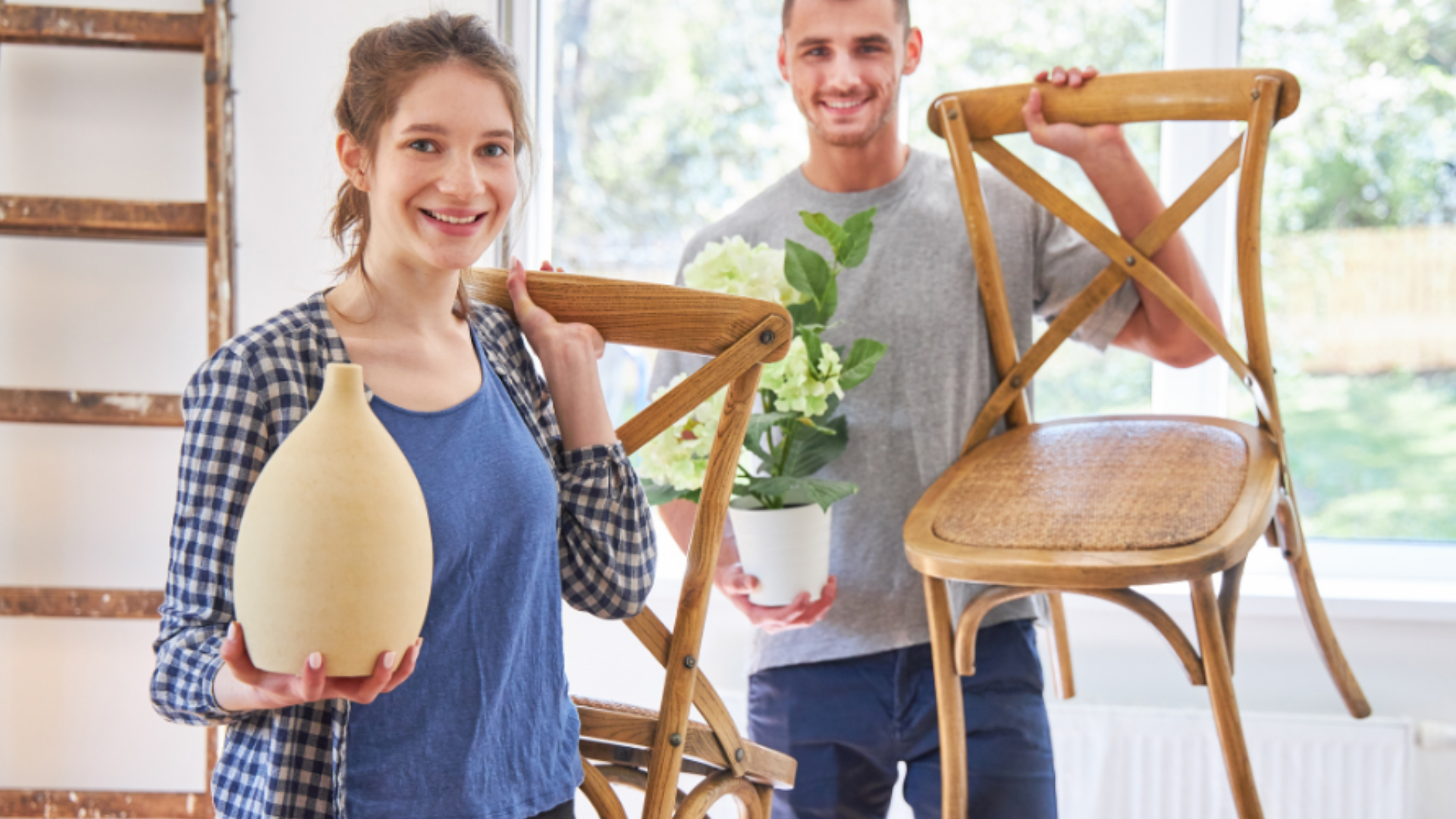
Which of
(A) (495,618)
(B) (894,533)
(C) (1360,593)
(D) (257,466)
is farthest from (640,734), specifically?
(C) (1360,593)

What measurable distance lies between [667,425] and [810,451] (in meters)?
0.37

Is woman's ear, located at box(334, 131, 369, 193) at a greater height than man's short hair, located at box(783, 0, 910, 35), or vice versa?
man's short hair, located at box(783, 0, 910, 35)

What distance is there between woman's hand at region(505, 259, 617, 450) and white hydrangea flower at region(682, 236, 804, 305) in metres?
0.30

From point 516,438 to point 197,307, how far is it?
132 cm

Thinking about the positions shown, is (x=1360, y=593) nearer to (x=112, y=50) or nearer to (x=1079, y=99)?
(x=1079, y=99)

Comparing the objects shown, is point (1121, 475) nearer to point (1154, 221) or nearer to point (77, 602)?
point (1154, 221)

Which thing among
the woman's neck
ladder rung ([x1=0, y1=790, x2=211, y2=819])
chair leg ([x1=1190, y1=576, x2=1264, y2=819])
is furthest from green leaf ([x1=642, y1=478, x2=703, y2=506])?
ladder rung ([x1=0, y1=790, x2=211, y2=819])

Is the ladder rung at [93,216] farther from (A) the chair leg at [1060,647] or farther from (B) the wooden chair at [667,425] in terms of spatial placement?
(A) the chair leg at [1060,647]

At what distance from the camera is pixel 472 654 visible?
80cm

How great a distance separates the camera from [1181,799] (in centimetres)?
186

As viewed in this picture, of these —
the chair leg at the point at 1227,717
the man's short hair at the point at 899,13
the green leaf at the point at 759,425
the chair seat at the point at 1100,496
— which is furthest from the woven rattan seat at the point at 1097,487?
the man's short hair at the point at 899,13

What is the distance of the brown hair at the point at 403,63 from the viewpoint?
0.83 metres

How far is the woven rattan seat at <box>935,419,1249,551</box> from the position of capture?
1.05 m

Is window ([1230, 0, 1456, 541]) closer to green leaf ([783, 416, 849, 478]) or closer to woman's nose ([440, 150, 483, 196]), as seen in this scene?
green leaf ([783, 416, 849, 478])
